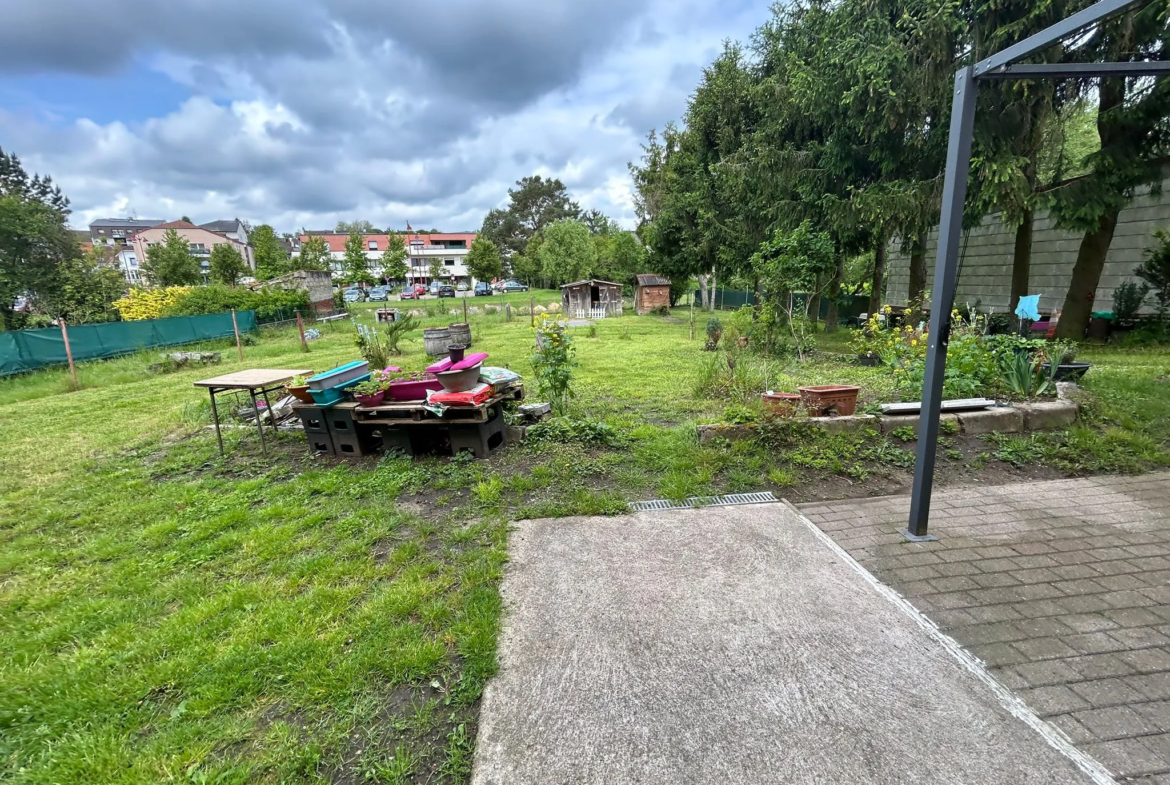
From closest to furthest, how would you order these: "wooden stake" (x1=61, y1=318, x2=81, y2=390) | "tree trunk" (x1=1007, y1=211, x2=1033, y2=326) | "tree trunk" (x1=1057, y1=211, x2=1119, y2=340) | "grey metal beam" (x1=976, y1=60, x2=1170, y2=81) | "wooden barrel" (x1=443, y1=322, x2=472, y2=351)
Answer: "grey metal beam" (x1=976, y1=60, x2=1170, y2=81)
"tree trunk" (x1=1057, y1=211, x2=1119, y2=340)
"wooden stake" (x1=61, y1=318, x2=81, y2=390)
"tree trunk" (x1=1007, y1=211, x2=1033, y2=326)
"wooden barrel" (x1=443, y1=322, x2=472, y2=351)

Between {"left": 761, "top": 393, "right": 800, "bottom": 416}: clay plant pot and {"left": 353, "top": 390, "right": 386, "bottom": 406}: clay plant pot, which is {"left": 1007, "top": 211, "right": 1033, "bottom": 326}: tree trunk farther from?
{"left": 353, "top": 390, "right": 386, "bottom": 406}: clay plant pot

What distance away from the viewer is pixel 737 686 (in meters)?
1.81

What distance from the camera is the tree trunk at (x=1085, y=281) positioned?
9008mm

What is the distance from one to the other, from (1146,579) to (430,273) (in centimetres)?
6413

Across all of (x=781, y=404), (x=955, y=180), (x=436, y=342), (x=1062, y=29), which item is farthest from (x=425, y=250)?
(x=1062, y=29)

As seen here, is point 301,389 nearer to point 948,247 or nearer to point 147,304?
point 948,247

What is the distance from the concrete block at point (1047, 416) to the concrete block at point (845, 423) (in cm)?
137

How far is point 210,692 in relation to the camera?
1.86 m

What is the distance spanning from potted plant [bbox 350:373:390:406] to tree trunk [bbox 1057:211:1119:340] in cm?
1227

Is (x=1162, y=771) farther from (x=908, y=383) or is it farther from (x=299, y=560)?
(x=908, y=383)

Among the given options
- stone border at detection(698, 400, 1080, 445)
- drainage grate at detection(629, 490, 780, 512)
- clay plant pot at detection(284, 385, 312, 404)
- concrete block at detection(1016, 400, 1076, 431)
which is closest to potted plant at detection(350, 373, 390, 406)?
clay plant pot at detection(284, 385, 312, 404)

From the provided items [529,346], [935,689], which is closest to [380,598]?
[935,689]

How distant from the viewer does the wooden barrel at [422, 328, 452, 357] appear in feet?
38.1

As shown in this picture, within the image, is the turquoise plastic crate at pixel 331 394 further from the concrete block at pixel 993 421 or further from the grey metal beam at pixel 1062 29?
the concrete block at pixel 993 421
